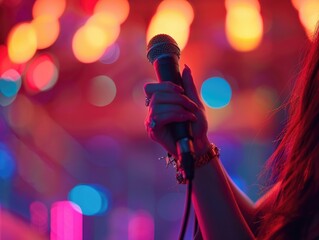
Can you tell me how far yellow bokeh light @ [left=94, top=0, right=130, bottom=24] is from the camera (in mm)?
3902

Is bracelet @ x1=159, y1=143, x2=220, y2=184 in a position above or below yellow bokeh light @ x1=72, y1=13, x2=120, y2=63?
below

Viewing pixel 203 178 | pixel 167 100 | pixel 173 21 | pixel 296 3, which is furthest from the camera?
pixel 173 21

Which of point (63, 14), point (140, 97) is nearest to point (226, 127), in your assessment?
point (140, 97)

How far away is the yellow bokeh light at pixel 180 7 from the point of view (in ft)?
12.4

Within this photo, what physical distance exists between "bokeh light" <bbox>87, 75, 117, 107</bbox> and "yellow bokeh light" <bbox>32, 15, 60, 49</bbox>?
0.54 metres

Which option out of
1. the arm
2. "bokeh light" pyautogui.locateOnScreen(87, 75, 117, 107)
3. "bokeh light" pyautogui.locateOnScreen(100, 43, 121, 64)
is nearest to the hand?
the arm

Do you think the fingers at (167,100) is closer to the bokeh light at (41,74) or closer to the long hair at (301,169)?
the long hair at (301,169)

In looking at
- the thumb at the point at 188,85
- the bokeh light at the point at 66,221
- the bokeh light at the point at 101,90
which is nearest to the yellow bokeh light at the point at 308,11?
→ the bokeh light at the point at 101,90

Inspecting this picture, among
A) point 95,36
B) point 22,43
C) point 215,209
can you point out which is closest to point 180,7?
point 95,36

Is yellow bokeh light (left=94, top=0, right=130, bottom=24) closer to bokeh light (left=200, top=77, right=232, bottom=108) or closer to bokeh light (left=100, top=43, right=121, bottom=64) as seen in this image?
bokeh light (left=100, top=43, right=121, bottom=64)

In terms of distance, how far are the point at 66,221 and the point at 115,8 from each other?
1.80 metres

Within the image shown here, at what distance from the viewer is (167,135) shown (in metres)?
0.83

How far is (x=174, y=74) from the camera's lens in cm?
84

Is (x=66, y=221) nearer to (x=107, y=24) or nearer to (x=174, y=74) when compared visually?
(x=107, y=24)
